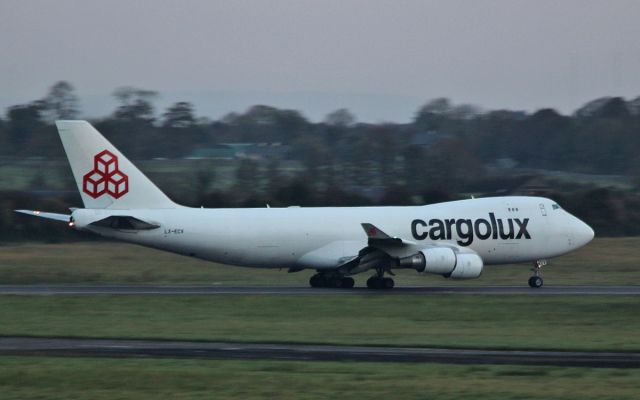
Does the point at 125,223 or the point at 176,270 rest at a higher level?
the point at 125,223

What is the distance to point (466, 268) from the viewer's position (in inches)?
1652

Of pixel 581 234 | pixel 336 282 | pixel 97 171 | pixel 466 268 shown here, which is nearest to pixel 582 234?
pixel 581 234

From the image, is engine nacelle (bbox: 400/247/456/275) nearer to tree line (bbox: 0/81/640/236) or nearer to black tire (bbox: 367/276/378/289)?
black tire (bbox: 367/276/378/289)

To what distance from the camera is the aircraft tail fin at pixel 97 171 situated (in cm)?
4178

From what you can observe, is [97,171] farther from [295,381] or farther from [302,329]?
[295,381]

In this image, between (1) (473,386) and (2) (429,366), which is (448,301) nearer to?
(2) (429,366)

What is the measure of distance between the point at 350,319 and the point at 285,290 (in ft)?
32.6

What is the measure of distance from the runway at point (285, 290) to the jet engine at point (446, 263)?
74 centimetres

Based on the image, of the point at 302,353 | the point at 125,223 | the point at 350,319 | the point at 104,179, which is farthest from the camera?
the point at 104,179

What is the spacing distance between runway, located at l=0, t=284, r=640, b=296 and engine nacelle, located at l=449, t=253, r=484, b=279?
61cm

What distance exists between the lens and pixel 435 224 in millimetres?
44594

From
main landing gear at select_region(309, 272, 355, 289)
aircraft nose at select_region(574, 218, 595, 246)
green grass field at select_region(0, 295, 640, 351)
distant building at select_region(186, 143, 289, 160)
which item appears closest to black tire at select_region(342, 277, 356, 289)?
main landing gear at select_region(309, 272, 355, 289)

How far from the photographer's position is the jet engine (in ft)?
137

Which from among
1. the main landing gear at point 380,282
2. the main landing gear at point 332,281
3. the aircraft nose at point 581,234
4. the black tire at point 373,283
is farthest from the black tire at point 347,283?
the aircraft nose at point 581,234
